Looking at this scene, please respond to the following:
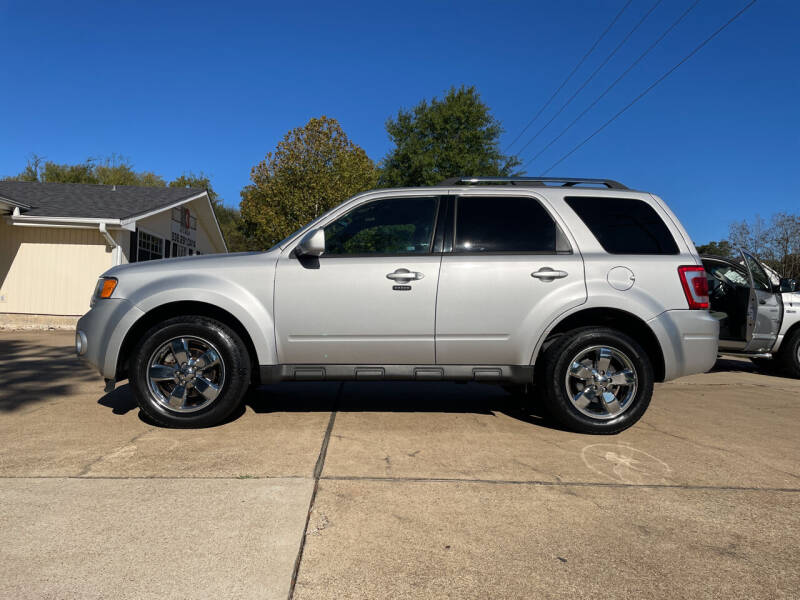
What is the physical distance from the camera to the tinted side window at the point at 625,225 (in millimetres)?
4234

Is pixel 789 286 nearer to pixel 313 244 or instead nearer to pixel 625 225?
pixel 625 225

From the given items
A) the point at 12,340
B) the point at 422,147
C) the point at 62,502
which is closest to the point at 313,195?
the point at 422,147

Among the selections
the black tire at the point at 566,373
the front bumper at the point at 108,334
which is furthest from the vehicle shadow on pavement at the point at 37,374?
the black tire at the point at 566,373

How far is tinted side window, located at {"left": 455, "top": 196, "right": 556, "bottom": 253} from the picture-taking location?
421 cm

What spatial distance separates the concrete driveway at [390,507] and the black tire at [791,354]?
4416mm

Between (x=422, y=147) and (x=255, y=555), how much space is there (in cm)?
3246

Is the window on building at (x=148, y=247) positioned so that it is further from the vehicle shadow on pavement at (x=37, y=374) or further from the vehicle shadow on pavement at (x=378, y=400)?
the vehicle shadow on pavement at (x=378, y=400)

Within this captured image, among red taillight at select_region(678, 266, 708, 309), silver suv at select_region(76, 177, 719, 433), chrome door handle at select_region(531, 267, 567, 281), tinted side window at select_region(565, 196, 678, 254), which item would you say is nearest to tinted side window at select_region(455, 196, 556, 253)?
silver suv at select_region(76, 177, 719, 433)

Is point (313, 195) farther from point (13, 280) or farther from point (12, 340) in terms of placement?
point (12, 340)

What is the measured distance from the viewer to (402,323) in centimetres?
404

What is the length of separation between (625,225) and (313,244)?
102 inches

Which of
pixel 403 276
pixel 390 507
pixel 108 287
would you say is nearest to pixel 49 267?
pixel 108 287

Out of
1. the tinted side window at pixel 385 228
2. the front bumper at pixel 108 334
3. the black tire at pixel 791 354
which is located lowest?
the black tire at pixel 791 354

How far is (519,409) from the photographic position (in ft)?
16.5
